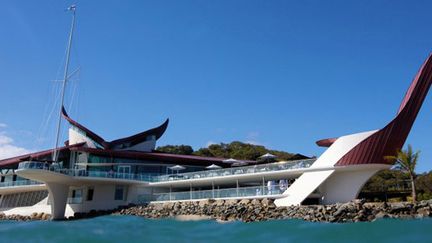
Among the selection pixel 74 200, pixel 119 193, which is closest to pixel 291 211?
pixel 119 193

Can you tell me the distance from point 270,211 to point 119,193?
19779 mm

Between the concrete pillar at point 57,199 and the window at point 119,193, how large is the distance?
499cm

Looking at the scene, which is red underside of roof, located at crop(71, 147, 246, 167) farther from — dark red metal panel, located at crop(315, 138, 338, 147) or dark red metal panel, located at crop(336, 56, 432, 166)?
dark red metal panel, located at crop(336, 56, 432, 166)

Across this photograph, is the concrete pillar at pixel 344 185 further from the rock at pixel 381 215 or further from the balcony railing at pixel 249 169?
the rock at pixel 381 215

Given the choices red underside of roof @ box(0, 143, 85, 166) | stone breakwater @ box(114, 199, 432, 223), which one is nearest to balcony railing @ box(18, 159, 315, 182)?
stone breakwater @ box(114, 199, 432, 223)

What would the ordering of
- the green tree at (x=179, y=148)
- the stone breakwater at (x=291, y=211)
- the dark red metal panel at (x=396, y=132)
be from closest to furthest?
the stone breakwater at (x=291, y=211)
the dark red metal panel at (x=396, y=132)
the green tree at (x=179, y=148)

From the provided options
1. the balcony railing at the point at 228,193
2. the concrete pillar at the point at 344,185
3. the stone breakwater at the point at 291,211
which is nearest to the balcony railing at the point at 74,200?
the balcony railing at the point at 228,193

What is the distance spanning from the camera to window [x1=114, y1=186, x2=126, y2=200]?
3975 cm

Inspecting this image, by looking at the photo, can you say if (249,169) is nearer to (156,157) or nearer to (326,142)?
(326,142)

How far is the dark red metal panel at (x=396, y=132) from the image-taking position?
A: 27250 mm

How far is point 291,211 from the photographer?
2480 centimetres

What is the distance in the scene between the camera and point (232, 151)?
72938mm

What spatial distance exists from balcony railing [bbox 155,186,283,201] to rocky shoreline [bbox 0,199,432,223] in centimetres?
105

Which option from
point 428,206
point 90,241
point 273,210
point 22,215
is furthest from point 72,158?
point 428,206
